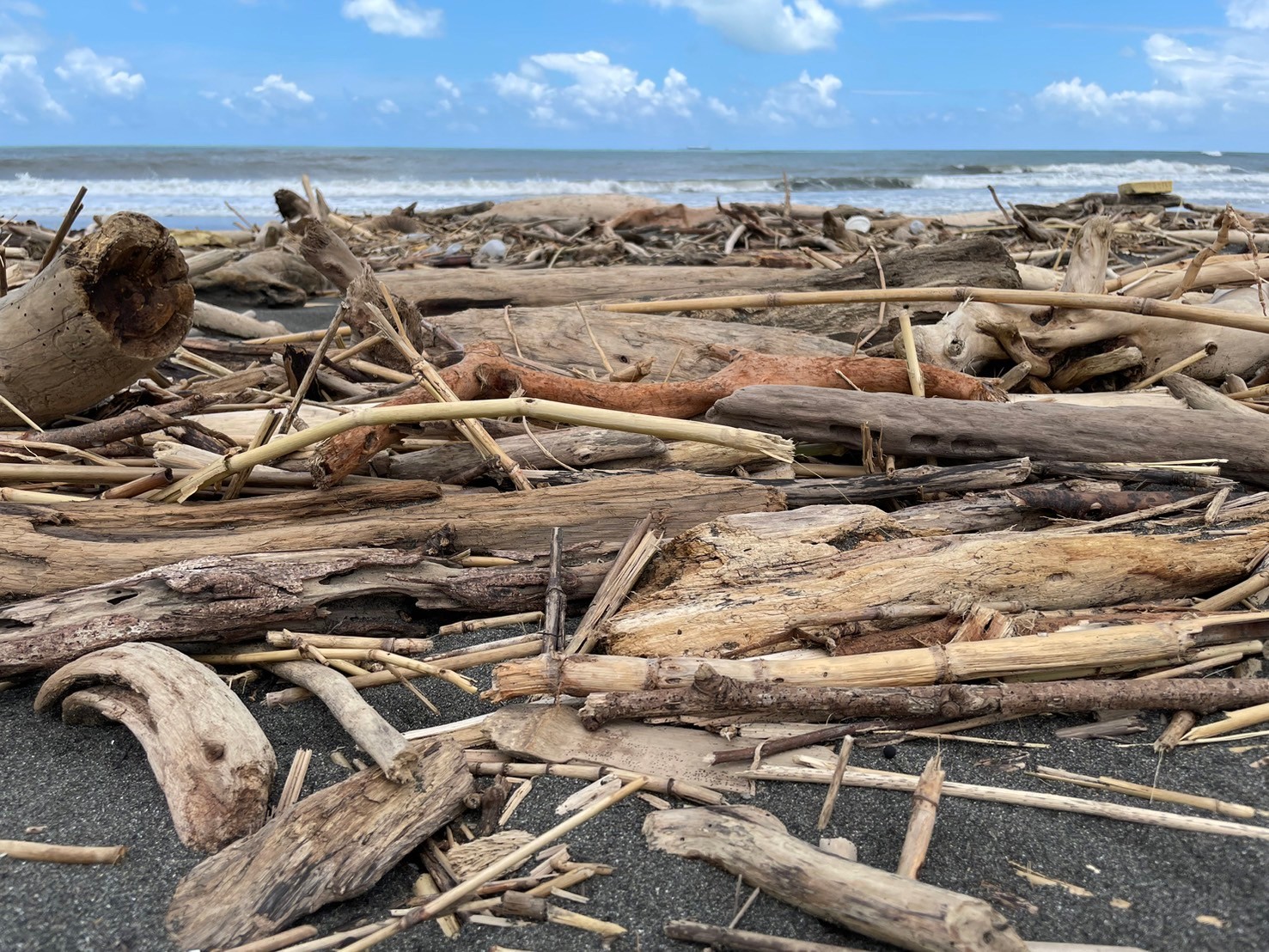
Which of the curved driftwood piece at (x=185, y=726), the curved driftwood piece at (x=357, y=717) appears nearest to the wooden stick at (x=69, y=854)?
the curved driftwood piece at (x=185, y=726)

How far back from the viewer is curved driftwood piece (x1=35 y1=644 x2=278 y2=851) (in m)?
2.02

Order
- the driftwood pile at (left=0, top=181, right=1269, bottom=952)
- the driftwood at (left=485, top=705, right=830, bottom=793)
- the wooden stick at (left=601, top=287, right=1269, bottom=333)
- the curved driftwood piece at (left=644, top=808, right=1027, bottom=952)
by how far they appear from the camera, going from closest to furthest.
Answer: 1. the curved driftwood piece at (left=644, top=808, right=1027, bottom=952)
2. the driftwood pile at (left=0, top=181, right=1269, bottom=952)
3. the driftwood at (left=485, top=705, right=830, bottom=793)
4. the wooden stick at (left=601, top=287, right=1269, bottom=333)

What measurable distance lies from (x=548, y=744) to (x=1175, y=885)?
136 centimetres

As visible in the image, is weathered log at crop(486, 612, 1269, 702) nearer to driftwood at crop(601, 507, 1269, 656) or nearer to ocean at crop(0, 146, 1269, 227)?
driftwood at crop(601, 507, 1269, 656)

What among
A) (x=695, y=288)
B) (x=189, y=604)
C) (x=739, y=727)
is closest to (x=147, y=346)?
(x=189, y=604)

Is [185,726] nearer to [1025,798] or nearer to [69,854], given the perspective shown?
[69,854]

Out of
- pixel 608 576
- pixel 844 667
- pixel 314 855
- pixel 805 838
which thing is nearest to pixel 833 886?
pixel 805 838

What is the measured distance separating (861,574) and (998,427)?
3.75 ft

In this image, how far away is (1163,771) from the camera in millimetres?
2150

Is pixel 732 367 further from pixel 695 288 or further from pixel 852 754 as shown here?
pixel 695 288

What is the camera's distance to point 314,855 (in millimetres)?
1833

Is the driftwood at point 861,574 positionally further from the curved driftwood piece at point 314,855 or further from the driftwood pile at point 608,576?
the curved driftwood piece at point 314,855

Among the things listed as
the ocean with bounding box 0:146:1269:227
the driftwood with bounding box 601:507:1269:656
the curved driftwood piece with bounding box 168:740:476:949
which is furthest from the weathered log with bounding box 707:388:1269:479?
the ocean with bounding box 0:146:1269:227

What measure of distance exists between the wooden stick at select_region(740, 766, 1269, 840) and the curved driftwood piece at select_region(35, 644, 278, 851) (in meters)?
1.14
